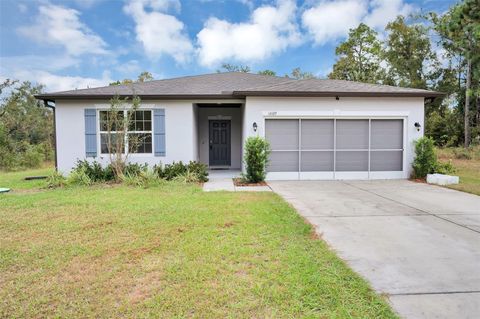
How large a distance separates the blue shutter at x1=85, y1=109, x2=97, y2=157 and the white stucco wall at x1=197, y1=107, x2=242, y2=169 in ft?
14.5

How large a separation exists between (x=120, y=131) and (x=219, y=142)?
5.07m

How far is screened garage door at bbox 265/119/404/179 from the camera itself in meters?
10.1

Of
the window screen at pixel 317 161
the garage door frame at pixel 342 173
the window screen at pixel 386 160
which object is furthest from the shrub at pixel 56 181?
the window screen at pixel 386 160

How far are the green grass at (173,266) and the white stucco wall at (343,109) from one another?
15.9 ft

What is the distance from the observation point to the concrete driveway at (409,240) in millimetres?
2688

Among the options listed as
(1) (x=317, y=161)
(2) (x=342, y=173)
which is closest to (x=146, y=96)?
(1) (x=317, y=161)

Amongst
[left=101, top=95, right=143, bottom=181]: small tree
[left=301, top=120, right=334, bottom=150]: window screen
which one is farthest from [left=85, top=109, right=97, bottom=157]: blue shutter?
[left=301, top=120, right=334, bottom=150]: window screen

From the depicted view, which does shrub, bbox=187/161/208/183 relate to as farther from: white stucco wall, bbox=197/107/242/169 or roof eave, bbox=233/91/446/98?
white stucco wall, bbox=197/107/242/169

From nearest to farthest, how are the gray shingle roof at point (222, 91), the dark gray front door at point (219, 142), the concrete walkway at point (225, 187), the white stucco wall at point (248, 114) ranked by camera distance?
the concrete walkway at point (225, 187) → the gray shingle roof at point (222, 91) → the white stucco wall at point (248, 114) → the dark gray front door at point (219, 142)

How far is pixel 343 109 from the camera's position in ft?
33.2

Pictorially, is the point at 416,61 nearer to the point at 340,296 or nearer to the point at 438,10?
the point at 438,10

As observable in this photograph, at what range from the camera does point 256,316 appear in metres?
2.38

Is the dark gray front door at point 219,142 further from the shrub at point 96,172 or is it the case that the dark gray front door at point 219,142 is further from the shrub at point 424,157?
the shrub at point 424,157

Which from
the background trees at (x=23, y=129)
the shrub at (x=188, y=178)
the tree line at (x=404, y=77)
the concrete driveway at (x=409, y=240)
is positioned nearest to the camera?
the concrete driveway at (x=409, y=240)
